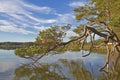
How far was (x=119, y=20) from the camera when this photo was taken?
15.5 metres

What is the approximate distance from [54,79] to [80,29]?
368 inches

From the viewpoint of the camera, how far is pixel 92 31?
16250 millimetres

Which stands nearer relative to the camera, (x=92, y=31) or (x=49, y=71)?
(x=92, y=31)

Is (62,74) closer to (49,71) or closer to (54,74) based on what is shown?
(54,74)

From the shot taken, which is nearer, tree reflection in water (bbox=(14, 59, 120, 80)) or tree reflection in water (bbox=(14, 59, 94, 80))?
tree reflection in water (bbox=(14, 59, 120, 80))

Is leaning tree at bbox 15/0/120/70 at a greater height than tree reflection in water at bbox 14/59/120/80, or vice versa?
leaning tree at bbox 15/0/120/70

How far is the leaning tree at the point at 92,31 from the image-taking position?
656 inches

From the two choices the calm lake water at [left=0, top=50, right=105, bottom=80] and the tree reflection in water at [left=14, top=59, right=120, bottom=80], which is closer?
the tree reflection in water at [left=14, top=59, right=120, bottom=80]

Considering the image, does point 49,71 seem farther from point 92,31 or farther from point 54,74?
point 92,31

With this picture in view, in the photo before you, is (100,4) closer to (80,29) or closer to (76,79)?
(80,29)

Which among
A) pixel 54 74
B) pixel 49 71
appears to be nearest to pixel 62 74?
pixel 54 74

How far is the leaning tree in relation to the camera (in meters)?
16.7

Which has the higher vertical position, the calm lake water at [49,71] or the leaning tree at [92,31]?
the leaning tree at [92,31]

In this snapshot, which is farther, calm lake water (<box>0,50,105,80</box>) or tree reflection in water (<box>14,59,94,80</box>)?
calm lake water (<box>0,50,105,80</box>)
